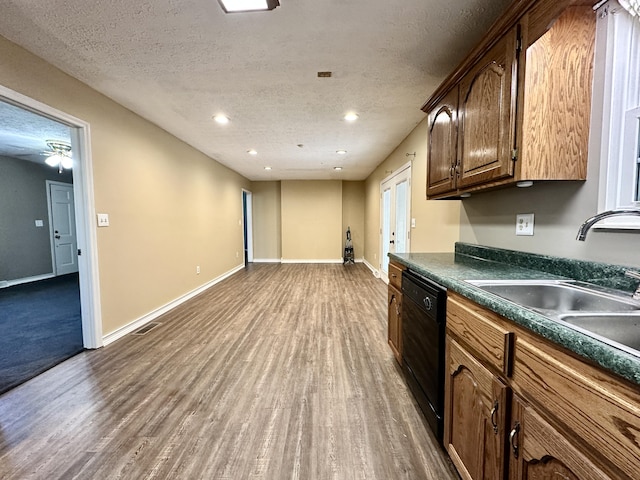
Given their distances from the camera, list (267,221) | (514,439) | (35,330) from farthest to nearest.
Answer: (267,221)
(35,330)
(514,439)

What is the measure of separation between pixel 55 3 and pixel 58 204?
19.8 ft

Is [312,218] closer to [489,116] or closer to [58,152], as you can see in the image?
[58,152]

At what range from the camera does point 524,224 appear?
1.63 metres

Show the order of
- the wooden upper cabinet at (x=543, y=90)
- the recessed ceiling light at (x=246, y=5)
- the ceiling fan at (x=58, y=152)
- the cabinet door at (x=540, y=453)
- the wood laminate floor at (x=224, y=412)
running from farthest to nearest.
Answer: the ceiling fan at (x=58, y=152) → the recessed ceiling light at (x=246, y=5) → the wood laminate floor at (x=224, y=412) → the wooden upper cabinet at (x=543, y=90) → the cabinet door at (x=540, y=453)

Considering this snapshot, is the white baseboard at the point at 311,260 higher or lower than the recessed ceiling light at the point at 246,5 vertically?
lower

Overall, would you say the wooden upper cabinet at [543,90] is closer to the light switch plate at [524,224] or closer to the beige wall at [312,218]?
the light switch plate at [524,224]

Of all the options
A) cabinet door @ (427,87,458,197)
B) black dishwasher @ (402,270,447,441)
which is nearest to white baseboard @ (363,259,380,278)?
cabinet door @ (427,87,458,197)

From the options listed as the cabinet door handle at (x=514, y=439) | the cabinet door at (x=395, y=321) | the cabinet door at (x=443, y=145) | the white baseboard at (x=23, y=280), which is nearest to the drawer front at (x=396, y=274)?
the cabinet door at (x=395, y=321)

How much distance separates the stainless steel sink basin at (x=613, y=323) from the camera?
33.2 inches

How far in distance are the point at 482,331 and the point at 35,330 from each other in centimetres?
416

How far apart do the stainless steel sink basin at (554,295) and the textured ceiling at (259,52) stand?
4.98ft

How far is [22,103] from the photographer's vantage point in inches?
75.4

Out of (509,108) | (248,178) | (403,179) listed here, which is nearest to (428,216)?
(403,179)

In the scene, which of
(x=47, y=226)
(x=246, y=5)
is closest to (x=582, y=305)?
(x=246, y=5)
